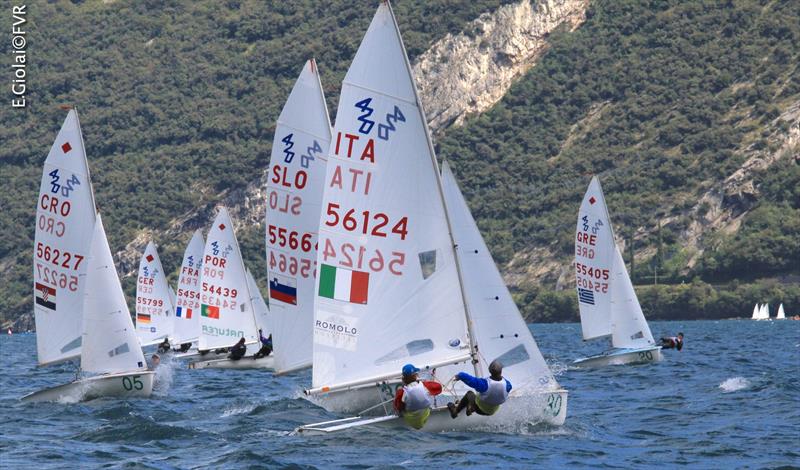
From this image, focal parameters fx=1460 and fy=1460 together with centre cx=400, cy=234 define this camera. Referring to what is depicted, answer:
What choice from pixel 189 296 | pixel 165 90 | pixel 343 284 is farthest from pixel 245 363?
pixel 165 90

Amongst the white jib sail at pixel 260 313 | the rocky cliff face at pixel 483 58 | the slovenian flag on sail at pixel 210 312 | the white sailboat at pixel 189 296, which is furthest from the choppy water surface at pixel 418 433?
the rocky cliff face at pixel 483 58

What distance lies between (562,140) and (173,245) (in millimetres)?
36798

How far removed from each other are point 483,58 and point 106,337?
390 ft

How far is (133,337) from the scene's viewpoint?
29.3 meters

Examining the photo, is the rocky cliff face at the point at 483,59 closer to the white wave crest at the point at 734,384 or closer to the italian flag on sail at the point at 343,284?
the white wave crest at the point at 734,384

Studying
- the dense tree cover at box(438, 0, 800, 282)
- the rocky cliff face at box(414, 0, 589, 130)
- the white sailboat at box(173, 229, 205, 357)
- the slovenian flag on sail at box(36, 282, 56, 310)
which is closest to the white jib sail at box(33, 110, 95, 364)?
the slovenian flag on sail at box(36, 282, 56, 310)

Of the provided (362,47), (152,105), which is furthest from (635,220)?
(362,47)

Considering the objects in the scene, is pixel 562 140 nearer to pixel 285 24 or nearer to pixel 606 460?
pixel 285 24

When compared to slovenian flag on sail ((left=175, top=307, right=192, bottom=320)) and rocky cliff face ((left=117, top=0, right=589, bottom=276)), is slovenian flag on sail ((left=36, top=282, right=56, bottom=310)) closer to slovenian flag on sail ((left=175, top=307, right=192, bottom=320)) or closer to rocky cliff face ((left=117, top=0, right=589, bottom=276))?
slovenian flag on sail ((left=175, top=307, right=192, bottom=320))

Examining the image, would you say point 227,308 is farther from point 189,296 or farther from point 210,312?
point 189,296

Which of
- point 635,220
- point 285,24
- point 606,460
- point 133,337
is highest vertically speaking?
point 285,24

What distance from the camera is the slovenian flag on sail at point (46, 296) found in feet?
103

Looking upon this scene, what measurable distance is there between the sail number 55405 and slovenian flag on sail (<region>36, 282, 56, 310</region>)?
11.4 m

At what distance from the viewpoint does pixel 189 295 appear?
2162 inches
